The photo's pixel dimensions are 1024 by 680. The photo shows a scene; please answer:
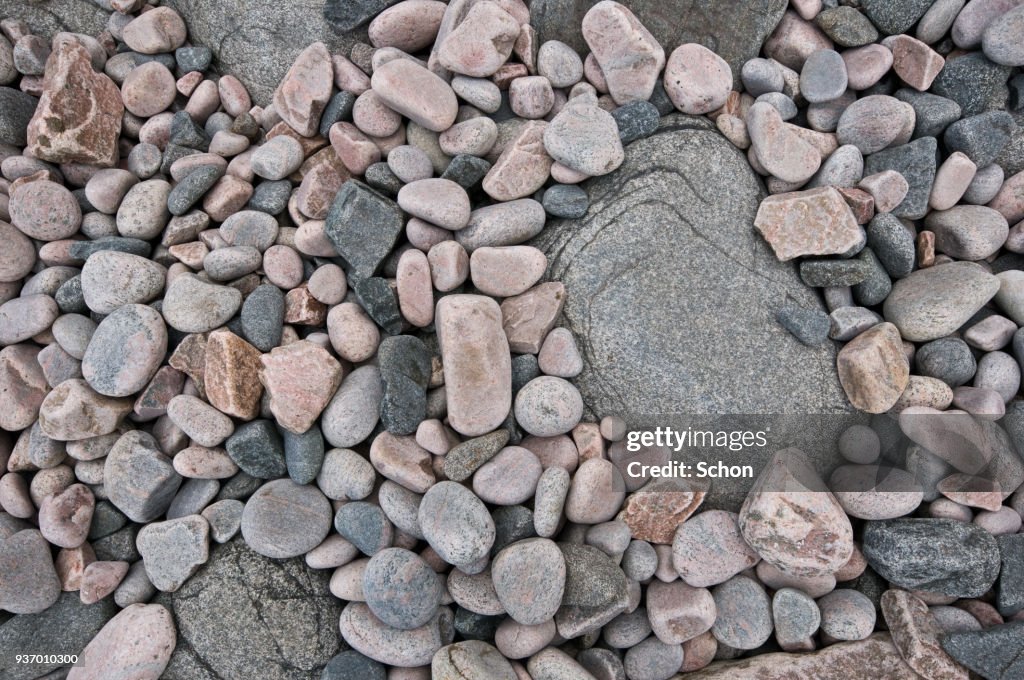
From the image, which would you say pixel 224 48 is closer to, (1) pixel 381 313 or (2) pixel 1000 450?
(1) pixel 381 313

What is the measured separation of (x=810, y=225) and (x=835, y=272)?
17 cm

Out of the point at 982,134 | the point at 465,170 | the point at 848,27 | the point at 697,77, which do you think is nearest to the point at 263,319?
the point at 465,170

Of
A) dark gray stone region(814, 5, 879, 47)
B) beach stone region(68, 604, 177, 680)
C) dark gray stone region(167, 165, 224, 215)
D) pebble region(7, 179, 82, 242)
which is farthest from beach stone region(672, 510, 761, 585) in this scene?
pebble region(7, 179, 82, 242)

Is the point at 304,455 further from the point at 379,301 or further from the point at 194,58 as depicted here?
the point at 194,58

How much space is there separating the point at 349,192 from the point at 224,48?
90 centimetres

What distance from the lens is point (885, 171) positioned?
207 centimetres

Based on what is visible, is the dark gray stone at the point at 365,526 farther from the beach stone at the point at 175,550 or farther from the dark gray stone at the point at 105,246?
the dark gray stone at the point at 105,246

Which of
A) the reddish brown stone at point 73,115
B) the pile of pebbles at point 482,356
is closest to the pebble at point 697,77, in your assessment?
the pile of pebbles at point 482,356

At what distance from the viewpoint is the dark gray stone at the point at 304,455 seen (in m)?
1.83

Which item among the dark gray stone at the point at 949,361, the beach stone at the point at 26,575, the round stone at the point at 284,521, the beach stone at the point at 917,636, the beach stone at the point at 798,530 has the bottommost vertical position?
the beach stone at the point at 26,575

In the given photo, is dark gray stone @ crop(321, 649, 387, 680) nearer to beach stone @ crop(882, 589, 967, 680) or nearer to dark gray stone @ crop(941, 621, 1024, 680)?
beach stone @ crop(882, 589, 967, 680)

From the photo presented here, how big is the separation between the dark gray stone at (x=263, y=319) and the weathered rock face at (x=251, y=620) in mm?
596

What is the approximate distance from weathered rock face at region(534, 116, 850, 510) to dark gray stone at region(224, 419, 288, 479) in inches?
36.2

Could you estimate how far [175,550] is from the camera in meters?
1.77
